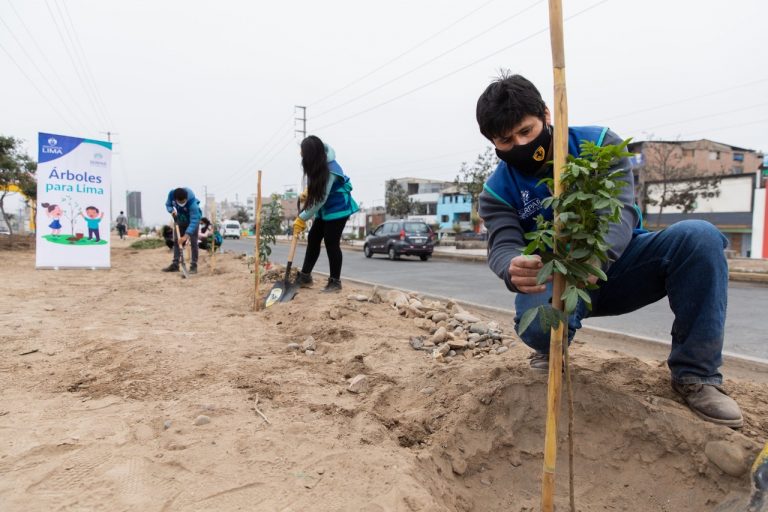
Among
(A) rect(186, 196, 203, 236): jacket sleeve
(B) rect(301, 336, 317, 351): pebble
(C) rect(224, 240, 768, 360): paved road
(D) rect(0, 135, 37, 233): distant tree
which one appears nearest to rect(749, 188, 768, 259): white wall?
(C) rect(224, 240, 768, 360): paved road

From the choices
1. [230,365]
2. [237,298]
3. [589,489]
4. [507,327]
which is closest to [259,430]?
[230,365]

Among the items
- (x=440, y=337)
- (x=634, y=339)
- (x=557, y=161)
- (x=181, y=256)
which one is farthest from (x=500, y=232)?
(x=181, y=256)

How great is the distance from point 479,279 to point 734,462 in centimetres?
804

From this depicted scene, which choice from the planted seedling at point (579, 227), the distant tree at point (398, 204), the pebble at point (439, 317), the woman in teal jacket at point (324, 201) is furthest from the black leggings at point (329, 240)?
the distant tree at point (398, 204)

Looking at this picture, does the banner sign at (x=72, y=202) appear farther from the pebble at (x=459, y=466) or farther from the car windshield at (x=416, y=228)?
the pebble at (x=459, y=466)

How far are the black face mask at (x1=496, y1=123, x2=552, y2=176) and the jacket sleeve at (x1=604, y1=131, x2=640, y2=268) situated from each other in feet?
0.89

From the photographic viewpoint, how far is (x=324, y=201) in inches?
195

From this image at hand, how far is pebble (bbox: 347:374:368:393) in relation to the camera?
98.3 inches

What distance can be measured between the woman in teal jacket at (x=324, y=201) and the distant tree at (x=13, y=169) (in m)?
15.1

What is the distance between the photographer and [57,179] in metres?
9.07

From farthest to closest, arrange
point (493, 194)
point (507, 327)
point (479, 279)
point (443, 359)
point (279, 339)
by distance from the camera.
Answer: point (479, 279)
point (507, 327)
point (279, 339)
point (443, 359)
point (493, 194)

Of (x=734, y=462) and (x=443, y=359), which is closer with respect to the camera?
(x=734, y=462)

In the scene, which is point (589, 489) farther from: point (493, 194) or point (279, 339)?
point (279, 339)

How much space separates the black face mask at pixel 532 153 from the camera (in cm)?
184
